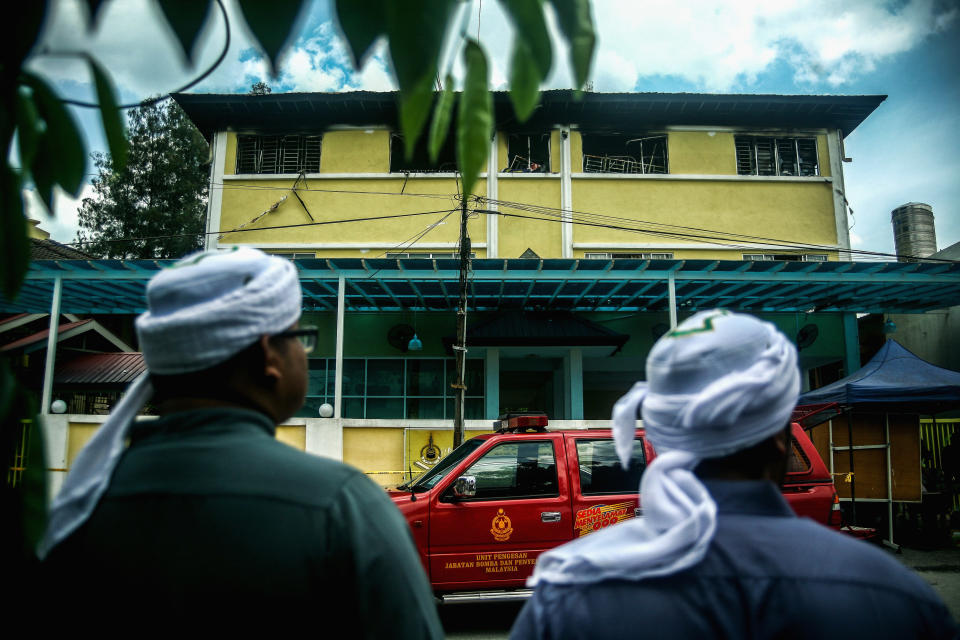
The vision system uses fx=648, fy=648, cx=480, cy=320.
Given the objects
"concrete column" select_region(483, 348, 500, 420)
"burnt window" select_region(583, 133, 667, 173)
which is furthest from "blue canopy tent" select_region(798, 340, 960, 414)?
"burnt window" select_region(583, 133, 667, 173)

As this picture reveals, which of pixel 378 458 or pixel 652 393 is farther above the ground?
pixel 652 393

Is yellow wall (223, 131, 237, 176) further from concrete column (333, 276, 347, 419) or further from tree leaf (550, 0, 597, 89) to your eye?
tree leaf (550, 0, 597, 89)

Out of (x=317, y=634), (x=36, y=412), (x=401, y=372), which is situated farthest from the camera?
(x=401, y=372)

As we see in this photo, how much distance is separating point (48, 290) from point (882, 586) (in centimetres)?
1494

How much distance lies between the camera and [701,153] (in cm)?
1564

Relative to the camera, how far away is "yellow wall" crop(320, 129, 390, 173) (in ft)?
51.1

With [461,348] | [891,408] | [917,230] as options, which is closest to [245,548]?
[461,348]

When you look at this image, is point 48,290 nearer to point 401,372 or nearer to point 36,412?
point 401,372

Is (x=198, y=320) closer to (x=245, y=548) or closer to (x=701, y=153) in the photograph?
(x=245, y=548)

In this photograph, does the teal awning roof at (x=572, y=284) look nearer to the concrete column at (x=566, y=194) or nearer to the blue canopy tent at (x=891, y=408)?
the concrete column at (x=566, y=194)

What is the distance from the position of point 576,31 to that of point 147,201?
3064 centimetres

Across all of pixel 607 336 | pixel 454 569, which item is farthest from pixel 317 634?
pixel 607 336

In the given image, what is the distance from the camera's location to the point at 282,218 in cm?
1540

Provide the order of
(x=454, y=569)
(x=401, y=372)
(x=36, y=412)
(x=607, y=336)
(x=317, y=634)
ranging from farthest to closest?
(x=401, y=372) < (x=607, y=336) < (x=454, y=569) < (x=317, y=634) < (x=36, y=412)
